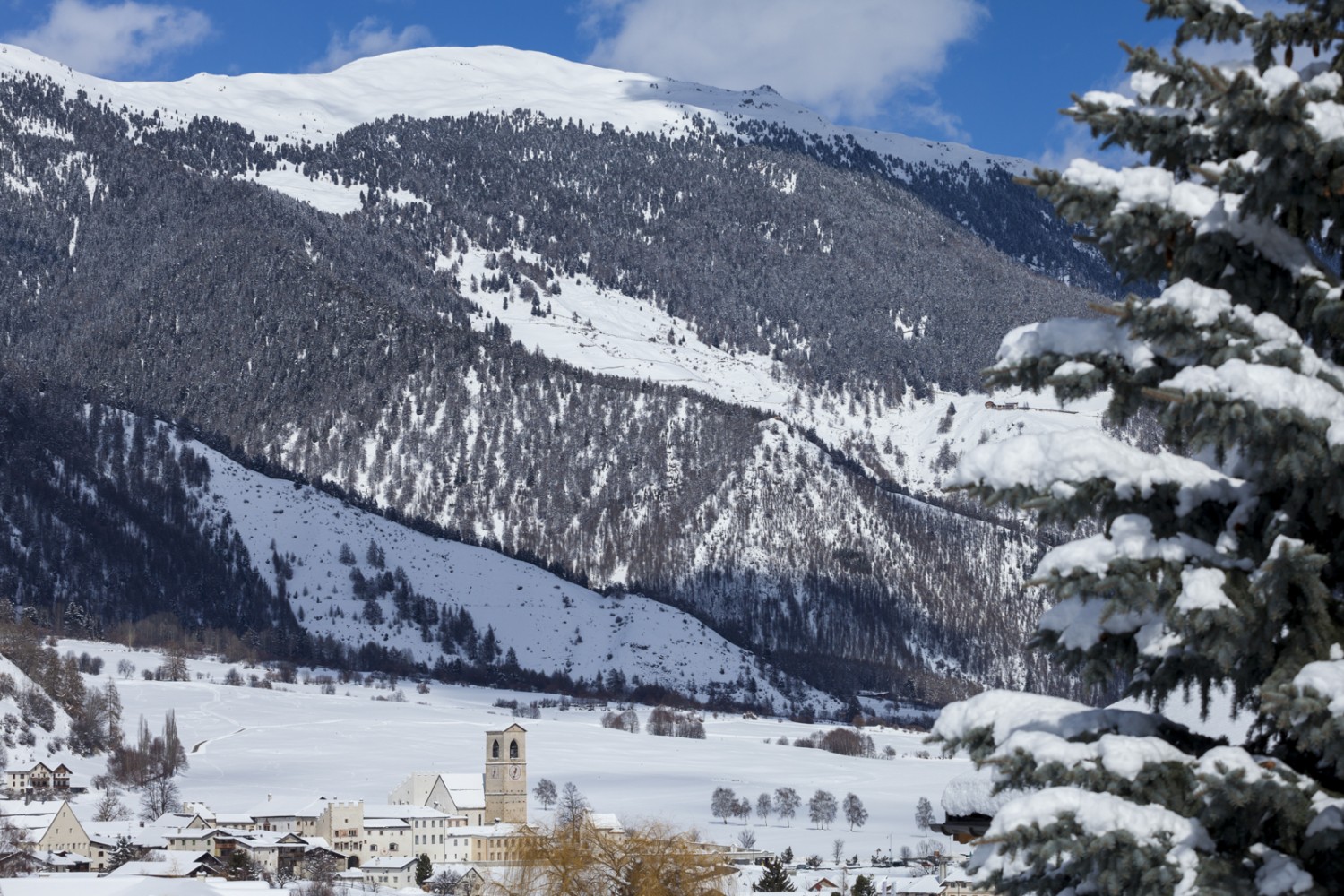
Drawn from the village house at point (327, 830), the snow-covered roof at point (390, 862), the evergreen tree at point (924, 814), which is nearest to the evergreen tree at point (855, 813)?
the evergreen tree at point (924, 814)

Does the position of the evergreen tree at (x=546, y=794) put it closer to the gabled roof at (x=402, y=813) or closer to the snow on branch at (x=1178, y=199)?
the gabled roof at (x=402, y=813)

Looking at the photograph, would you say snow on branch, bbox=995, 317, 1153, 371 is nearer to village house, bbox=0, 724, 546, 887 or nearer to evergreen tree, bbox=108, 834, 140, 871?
village house, bbox=0, 724, 546, 887

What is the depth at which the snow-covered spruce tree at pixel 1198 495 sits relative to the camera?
37.0 feet

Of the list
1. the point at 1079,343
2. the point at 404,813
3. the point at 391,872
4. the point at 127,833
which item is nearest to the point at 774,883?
the point at 391,872

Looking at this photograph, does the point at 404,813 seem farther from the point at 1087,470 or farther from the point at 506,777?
the point at 1087,470

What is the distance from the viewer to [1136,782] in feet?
38.2

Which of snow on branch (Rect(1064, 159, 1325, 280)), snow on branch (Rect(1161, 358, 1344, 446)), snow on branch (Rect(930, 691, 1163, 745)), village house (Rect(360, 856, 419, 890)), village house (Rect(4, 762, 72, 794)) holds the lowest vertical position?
village house (Rect(360, 856, 419, 890))

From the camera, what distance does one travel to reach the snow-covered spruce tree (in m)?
11.3

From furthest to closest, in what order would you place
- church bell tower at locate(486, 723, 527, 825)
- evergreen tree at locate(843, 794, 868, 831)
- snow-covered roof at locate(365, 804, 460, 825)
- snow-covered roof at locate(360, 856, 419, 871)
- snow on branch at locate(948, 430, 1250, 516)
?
evergreen tree at locate(843, 794, 868, 831) → church bell tower at locate(486, 723, 527, 825) → snow-covered roof at locate(365, 804, 460, 825) → snow-covered roof at locate(360, 856, 419, 871) → snow on branch at locate(948, 430, 1250, 516)

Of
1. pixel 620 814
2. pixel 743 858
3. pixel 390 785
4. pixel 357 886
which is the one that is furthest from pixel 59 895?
pixel 390 785

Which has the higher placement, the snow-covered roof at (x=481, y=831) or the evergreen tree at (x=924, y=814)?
the evergreen tree at (x=924, y=814)

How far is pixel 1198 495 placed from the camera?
12031 millimetres

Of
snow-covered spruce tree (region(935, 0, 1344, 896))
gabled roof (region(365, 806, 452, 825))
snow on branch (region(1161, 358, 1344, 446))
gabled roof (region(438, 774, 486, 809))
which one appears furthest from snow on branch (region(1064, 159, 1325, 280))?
gabled roof (region(438, 774, 486, 809))

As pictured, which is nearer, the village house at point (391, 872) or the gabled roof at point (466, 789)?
the village house at point (391, 872)
